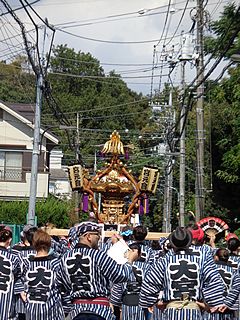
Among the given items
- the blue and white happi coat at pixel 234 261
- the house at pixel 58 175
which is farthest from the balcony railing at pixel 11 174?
the blue and white happi coat at pixel 234 261

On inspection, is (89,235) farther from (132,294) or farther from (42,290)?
(132,294)

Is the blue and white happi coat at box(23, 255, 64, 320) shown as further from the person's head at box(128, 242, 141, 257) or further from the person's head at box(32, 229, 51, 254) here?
the person's head at box(128, 242, 141, 257)

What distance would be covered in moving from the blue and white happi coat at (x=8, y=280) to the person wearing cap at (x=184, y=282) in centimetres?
210

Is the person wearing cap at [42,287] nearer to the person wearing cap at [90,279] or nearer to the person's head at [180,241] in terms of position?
the person wearing cap at [90,279]

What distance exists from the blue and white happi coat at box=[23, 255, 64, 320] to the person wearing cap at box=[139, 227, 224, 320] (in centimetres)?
177

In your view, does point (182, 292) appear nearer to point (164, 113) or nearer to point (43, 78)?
point (43, 78)

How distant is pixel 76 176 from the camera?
101ft

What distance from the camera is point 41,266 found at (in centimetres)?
1016

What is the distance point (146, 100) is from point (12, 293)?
220ft

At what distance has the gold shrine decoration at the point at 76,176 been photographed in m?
30.6

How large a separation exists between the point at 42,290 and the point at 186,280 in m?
2.37

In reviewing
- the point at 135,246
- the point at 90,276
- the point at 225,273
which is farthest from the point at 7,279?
the point at 225,273

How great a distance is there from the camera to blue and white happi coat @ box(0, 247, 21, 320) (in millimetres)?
10055

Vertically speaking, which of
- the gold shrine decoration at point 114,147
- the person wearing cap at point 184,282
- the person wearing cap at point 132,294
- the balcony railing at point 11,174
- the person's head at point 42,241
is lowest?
the person wearing cap at point 132,294
